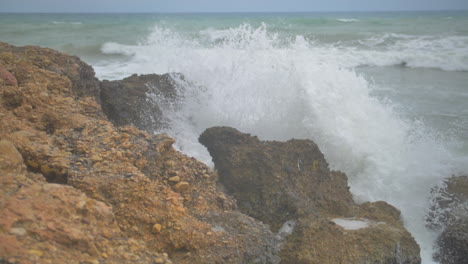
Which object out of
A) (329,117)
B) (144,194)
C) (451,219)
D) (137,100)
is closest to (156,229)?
(144,194)

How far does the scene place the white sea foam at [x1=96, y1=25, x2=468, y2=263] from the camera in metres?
4.12

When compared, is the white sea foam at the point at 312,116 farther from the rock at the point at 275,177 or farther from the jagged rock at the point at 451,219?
the rock at the point at 275,177

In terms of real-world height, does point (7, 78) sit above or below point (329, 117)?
above

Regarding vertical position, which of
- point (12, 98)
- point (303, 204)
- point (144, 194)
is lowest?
point (303, 204)

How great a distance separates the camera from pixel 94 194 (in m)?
1.69

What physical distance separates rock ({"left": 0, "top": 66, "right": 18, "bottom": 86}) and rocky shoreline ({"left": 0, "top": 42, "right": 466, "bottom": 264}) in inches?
0.5

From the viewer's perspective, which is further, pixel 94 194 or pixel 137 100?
pixel 137 100

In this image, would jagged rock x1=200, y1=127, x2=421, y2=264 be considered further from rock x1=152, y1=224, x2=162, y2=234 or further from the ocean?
rock x1=152, y1=224, x2=162, y2=234

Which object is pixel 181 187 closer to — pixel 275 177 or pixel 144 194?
pixel 144 194

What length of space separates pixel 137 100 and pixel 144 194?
7.47 feet

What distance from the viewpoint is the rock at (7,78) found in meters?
2.37

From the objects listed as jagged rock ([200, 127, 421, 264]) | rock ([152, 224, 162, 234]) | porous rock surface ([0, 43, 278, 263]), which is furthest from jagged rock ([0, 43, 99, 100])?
rock ([152, 224, 162, 234])

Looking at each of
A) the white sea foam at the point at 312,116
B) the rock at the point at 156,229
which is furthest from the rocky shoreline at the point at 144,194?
the white sea foam at the point at 312,116

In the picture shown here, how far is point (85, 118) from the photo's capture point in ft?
7.90
